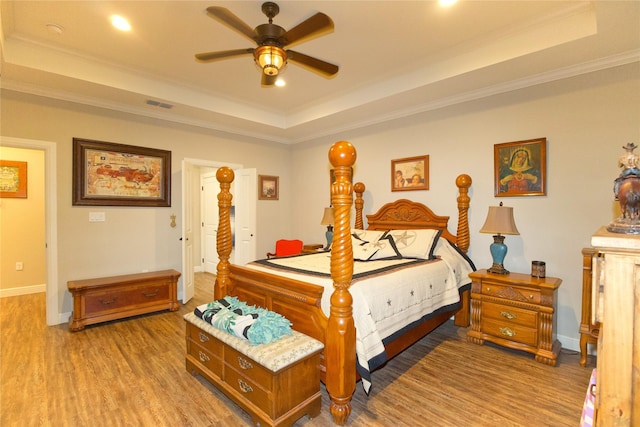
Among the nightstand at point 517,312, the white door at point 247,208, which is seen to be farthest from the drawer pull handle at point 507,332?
the white door at point 247,208

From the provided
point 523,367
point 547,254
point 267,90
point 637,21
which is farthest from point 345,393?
point 267,90

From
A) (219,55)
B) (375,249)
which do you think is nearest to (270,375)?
(375,249)

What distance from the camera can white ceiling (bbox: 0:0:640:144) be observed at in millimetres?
2412

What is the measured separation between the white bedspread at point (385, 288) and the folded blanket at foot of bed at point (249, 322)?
0.32 meters

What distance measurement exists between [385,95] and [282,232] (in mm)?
3073

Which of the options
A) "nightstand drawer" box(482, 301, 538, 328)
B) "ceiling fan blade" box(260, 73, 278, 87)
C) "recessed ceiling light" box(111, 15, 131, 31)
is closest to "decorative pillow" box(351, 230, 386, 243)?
"nightstand drawer" box(482, 301, 538, 328)

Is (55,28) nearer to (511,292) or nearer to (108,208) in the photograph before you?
(108,208)

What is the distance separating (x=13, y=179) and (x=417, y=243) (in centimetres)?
602

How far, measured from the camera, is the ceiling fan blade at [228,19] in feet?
6.23

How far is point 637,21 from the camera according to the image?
7.16 feet

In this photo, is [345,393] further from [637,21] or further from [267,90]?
[267,90]

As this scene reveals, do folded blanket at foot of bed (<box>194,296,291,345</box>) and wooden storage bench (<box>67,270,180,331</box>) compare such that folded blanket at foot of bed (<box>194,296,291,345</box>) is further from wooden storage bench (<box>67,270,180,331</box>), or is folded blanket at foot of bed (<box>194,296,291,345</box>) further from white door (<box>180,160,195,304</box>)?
white door (<box>180,160,195,304</box>)

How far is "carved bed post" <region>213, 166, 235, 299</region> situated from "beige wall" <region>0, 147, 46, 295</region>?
4.12m

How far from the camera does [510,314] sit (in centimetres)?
284
